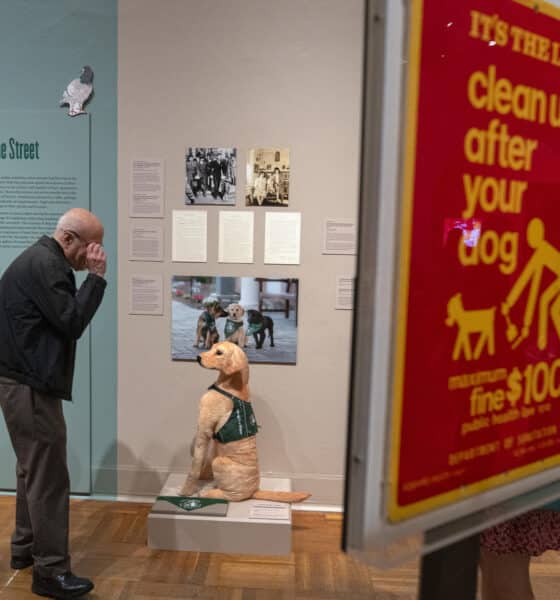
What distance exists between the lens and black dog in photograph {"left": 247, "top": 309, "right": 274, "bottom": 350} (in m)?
3.45

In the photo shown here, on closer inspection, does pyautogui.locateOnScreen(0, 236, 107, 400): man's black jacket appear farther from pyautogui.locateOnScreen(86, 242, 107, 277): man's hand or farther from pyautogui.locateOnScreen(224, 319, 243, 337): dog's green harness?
pyautogui.locateOnScreen(224, 319, 243, 337): dog's green harness

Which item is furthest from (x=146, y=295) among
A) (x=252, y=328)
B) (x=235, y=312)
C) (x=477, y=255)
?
(x=477, y=255)

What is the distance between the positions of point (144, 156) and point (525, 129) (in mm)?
2971

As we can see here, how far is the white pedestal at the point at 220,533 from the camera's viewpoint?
2.88 m

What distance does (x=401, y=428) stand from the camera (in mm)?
600

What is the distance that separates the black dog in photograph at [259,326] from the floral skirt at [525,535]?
227 cm

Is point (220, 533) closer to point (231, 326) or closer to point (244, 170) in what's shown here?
point (231, 326)

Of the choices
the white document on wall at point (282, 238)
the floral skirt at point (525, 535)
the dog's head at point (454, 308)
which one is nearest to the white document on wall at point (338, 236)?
the white document on wall at point (282, 238)

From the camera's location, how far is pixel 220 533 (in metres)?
2.90

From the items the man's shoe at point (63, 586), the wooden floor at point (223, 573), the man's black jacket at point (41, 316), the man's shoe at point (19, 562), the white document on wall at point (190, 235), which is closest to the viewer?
the man's black jacket at point (41, 316)

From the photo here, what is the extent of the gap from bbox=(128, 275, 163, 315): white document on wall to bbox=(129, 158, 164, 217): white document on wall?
1.23 feet

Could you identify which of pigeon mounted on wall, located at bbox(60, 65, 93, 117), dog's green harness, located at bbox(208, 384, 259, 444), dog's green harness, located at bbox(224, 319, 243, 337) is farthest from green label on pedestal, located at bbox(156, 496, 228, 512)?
pigeon mounted on wall, located at bbox(60, 65, 93, 117)

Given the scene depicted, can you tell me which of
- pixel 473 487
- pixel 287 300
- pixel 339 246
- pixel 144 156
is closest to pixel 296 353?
pixel 287 300

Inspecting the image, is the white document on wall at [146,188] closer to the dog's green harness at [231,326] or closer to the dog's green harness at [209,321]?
the dog's green harness at [209,321]
